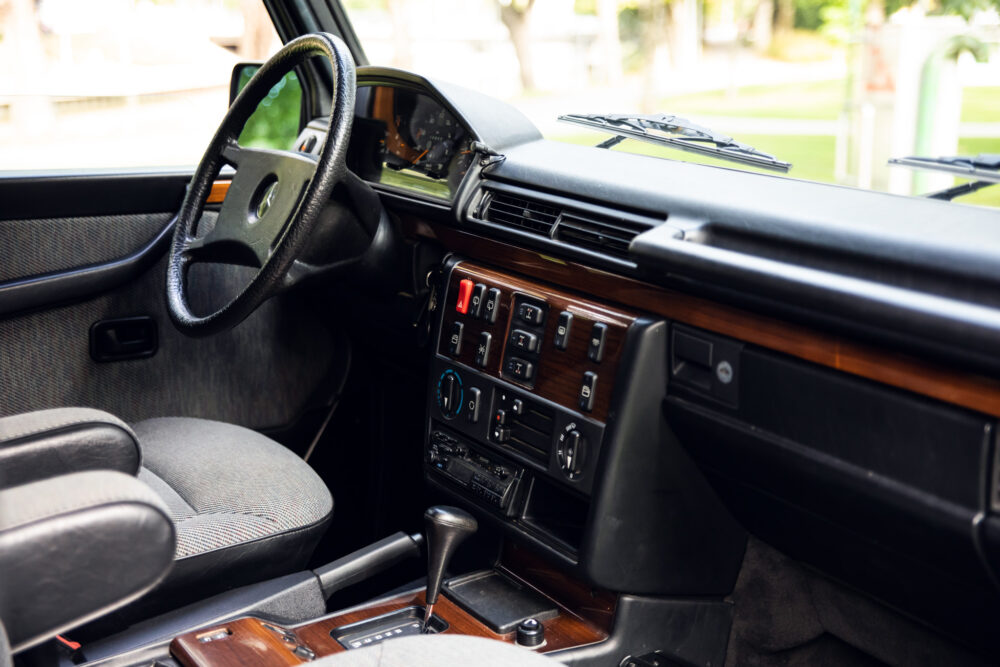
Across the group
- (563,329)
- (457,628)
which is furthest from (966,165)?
(457,628)

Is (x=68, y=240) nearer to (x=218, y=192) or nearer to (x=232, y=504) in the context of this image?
(x=218, y=192)

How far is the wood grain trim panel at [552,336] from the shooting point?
5.28 ft

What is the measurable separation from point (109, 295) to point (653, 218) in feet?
4.28

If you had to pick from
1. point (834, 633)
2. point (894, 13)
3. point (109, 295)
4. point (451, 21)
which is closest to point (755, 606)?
point (834, 633)

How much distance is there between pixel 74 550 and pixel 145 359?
1.50 metres

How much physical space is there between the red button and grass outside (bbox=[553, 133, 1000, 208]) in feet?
1.27

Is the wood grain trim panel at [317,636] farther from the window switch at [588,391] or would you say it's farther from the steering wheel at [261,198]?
the steering wheel at [261,198]

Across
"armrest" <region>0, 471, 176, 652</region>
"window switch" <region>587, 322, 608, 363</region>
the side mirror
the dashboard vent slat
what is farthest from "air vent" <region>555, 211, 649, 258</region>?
the side mirror

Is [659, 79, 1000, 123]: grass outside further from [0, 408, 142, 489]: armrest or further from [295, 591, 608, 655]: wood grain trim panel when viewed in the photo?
[0, 408, 142, 489]: armrest

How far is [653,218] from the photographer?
1.58 m

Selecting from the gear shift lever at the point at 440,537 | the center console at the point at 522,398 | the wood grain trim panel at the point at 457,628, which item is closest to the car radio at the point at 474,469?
the center console at the point at 522,398

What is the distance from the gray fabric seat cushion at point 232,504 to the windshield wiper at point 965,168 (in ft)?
3.80

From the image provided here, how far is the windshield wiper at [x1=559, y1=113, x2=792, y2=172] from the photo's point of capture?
1754mm

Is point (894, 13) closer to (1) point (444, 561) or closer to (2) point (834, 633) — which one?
(2) point (834, 633)
